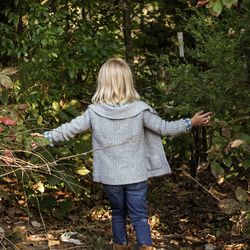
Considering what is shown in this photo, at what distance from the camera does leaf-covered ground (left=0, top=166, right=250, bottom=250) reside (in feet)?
16.9

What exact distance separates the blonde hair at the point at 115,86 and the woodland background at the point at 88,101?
46 cm

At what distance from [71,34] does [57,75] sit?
0.45 m

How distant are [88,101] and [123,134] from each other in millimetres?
1979

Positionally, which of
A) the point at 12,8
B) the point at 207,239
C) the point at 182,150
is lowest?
the point at 207,239

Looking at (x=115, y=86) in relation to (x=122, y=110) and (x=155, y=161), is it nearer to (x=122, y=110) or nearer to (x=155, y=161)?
(x=122, y=110)

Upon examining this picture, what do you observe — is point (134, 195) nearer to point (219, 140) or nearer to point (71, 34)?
point (219, 140)

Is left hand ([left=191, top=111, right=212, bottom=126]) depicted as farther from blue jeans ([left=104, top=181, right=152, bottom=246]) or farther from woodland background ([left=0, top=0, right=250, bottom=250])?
blue jeans ([left=104, top=181, right=152, bottom=246])

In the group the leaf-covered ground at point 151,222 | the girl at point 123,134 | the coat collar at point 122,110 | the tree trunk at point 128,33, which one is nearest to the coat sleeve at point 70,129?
the girl at point 123,134

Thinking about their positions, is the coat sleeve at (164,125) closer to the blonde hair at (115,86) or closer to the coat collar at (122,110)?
the coat collar at (122,110)

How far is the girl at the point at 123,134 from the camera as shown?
4.45 m

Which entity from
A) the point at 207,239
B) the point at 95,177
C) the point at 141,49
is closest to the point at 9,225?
the point at 95,177

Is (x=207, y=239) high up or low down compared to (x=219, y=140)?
down

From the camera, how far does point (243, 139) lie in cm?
396

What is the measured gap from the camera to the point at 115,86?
A: 446cm
